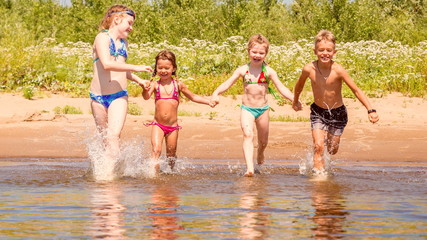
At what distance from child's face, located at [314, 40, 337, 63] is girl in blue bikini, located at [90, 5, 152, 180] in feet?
6.36

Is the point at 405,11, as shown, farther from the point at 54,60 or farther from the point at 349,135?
the point at 349,135

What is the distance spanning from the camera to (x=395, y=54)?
1905 cm

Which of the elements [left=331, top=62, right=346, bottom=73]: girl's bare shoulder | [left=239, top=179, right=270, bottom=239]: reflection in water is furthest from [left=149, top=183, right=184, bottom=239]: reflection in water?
[left=331, top=62, right=346, bottom=73]: girl's bare shoulder

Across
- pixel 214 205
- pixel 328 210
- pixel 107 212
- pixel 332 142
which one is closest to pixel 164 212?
pixel 107 212

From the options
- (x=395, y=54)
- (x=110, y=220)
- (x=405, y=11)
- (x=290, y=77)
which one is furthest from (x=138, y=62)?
(x=405, y=11)

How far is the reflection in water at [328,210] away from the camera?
5.07 metres

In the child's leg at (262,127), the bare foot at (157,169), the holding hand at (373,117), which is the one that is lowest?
the bare foot at (157,169)

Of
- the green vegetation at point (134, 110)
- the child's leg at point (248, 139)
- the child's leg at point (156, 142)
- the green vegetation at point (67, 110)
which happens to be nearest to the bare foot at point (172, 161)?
the child's leg at point (156, 142)

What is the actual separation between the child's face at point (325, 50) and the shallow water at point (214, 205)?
3.92 ft

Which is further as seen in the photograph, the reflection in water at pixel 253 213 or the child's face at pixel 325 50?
the child's face at pixel 325 50

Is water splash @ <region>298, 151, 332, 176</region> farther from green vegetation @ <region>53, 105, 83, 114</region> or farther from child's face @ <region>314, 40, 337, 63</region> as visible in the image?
green vegetation @ <region>53, 105, 83, 114</region>

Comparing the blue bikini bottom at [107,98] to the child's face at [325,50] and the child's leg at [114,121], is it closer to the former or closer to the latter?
the child's leg at [114,121]

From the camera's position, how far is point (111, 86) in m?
8.05

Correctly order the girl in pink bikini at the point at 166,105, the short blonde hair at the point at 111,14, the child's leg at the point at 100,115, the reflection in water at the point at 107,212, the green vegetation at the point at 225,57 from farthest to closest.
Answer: the green vegetation at the point at 225,57 < the girl in pink bikini at the point at 166,105 < the short blonde hair at the point at 111,14 < the child's leg at the point at 100,115 < the reflection in water at the point at 107,212
